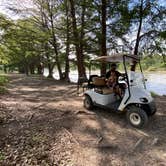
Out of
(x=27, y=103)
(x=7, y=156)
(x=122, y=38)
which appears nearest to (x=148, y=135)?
(x=7, y=156)

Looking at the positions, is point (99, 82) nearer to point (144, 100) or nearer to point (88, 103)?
point (88, 103)

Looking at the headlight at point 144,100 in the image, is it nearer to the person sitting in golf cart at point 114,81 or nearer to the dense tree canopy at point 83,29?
the person sitting in golf cart at point 114,81

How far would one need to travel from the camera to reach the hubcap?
14.3 feet

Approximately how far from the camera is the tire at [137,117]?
4293 mm

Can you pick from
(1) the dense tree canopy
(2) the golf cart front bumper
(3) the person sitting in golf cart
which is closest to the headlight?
(2) the golf cart front bumper

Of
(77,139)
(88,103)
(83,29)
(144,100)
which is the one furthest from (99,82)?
(83,29)

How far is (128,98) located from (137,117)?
488 mm

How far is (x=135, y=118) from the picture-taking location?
4.47 meters

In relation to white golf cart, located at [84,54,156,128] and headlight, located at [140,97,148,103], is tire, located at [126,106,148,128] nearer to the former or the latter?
white golf cart, located at [84,54,156,128]

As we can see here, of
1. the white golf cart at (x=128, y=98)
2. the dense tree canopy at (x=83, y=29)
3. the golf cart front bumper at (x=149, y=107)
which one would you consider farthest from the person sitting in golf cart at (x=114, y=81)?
the dense tree canopy at (x=83, y=29)

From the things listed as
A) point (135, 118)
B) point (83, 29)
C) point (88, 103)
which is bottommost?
point (135, 118)

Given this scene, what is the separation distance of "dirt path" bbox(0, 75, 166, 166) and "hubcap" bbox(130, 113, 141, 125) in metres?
0.22

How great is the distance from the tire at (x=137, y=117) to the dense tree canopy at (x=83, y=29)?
450 centimetres

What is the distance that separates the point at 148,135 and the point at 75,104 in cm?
296
